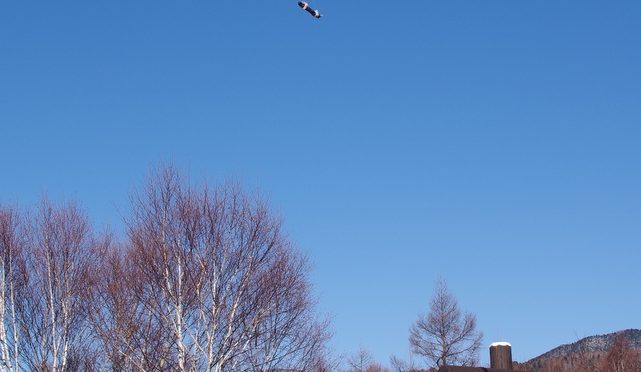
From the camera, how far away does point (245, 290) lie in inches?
995

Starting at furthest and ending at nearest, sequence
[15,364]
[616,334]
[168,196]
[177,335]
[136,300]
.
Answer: [616,334]
[15,364]
[136,300]
[168,196]
[177,335]

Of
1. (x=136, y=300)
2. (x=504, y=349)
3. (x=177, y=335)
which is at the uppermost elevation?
(x=136, y=300)

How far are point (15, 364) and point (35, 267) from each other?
3.81 m

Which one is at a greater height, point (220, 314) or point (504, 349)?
point (220, 314)

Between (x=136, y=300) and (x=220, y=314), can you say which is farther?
(x=136, y=300)

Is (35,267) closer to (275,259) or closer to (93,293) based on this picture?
(93,293)

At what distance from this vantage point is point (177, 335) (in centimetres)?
2428

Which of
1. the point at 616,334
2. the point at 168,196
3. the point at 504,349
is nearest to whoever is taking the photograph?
the point at 504,349

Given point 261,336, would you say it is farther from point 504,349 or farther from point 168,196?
point 504,349

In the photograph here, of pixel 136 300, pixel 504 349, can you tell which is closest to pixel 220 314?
→ pixel 136 300

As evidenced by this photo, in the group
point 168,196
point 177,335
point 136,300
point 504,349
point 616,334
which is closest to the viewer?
point 504,349

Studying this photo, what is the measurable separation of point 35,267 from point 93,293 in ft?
8.86

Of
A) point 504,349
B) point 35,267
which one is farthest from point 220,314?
point 35,267

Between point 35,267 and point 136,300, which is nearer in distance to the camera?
point 136,300
